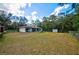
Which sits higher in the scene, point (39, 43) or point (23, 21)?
point (23, 21)

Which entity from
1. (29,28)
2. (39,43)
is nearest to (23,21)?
(29,28)

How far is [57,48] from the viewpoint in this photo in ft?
5.44

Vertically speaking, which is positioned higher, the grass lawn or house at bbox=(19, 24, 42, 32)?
house at bbox=(19, 24, 42, 32)

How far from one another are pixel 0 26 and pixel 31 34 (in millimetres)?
327

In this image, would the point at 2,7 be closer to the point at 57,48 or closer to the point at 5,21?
the point at 5,21

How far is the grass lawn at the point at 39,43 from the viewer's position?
5.41ft

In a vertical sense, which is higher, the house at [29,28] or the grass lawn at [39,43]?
the house at [29,28]

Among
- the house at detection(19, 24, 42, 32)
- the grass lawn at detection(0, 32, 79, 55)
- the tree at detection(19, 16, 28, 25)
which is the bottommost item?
the grass lawn at detection(0, 32, 79, 55)

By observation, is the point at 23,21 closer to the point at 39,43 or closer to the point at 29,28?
the point at 29,28

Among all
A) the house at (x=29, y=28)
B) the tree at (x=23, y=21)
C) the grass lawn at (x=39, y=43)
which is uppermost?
the tree at (x=23, y=21)

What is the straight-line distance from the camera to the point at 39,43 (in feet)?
5.45

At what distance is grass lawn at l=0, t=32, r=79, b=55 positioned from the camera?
1649 mm

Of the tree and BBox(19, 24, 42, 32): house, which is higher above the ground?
the tree

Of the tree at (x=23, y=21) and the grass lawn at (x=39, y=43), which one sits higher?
the tree at (x=23, y=21)
